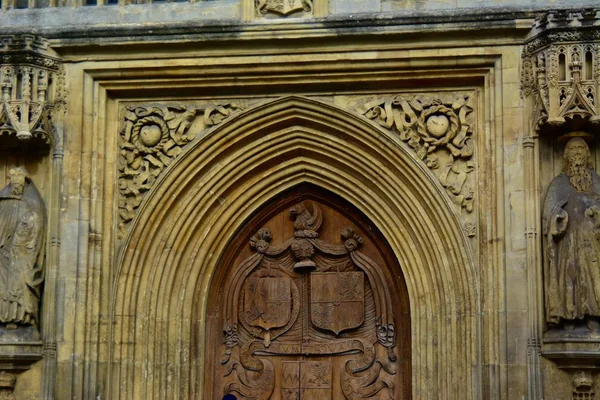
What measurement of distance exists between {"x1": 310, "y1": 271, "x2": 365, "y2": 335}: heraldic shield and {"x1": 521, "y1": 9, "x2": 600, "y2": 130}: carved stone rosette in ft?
8.20

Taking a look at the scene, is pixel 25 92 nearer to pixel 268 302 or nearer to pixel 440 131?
pixel 268 302

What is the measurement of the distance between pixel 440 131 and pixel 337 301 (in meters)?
2.01

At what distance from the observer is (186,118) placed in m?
11.4

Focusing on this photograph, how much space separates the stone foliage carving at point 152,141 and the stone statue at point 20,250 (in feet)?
2.79

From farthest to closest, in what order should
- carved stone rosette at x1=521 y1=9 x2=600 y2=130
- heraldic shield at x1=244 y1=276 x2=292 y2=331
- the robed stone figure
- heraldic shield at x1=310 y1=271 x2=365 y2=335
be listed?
1. heraldic shield at x1=244 y1=276 x2=292 y2=331
2. heraldic shield at x1=310 y1=271 x2=365 y2=335
3. carved stone rosette at x1=521 y1=9 x2=600 y2=130
4. the robed stone figure

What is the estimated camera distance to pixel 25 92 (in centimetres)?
1099

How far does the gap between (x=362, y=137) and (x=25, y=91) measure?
330 cm

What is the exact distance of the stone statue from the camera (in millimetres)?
10797

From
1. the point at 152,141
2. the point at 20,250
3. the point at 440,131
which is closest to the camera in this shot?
the point at 20,250

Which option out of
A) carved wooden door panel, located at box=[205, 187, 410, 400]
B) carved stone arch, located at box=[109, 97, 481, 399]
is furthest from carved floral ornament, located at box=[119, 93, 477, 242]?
carved wooden door panel, located at box=[205, 187, 410, 400]

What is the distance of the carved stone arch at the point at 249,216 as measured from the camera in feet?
36.0

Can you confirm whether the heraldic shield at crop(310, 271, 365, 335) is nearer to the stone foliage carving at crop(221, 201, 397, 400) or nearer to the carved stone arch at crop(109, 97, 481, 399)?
the stone foliage carving at crop(221, 201, 397, 400)

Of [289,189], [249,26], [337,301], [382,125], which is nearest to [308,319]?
[337,301]

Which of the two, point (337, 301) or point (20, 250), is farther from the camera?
point (337, 301)
